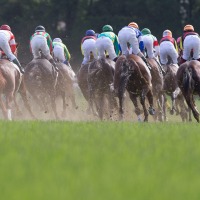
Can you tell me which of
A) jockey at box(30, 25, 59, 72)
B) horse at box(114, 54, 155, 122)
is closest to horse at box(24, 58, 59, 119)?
jockey at box(30, 25, 59, 72)

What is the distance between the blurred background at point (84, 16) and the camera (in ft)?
176

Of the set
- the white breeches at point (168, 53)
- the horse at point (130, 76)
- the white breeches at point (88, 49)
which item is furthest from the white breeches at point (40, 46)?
the horse at point (130, 76)

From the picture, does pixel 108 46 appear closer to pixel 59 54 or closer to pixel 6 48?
pixel 6 48

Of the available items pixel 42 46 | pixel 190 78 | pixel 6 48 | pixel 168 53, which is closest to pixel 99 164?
pixel 190 78

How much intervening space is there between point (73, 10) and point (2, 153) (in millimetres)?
48967

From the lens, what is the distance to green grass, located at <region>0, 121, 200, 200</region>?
21.4 feet

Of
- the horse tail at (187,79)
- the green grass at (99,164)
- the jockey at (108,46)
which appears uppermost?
the jockey at (108,46)

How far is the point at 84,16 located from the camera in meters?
57.3

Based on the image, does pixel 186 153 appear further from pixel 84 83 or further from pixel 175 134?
pixel 84 83

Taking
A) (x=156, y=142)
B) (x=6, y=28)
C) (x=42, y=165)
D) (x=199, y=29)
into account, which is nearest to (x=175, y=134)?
(x=156, y=142)

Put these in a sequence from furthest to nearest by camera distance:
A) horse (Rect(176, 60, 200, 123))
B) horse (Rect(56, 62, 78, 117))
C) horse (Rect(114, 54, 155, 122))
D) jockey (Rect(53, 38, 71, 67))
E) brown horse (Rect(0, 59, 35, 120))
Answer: jockey (Rect(53, 38, 71, 67)) < horse (Rect(56, 62, 78, 117)) < brown horse (Rect(0, 59, 35, 120)) < horse (Rect(114, 54, 155, 122)) < horse (Rect(176, 60, 200, 123))

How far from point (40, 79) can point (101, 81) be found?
1.63 metres

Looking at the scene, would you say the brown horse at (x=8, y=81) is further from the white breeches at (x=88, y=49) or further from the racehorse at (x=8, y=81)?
the white breeches at (x=88, y=49)

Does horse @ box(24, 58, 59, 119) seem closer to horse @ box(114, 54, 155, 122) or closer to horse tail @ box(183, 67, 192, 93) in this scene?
horse @ box(114, 54, 155, 122)
